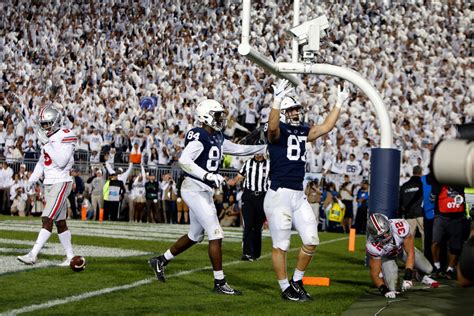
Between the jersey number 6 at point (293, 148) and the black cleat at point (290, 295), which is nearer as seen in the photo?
the black cleat at point (290, 295)

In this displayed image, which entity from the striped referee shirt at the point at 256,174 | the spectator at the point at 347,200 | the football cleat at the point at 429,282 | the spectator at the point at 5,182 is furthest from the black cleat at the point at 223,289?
the spectator at the point at 5,182

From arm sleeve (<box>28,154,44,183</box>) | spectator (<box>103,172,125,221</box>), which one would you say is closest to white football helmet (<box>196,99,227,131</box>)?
arm sleeve (<box>28,154,44,183</box>)

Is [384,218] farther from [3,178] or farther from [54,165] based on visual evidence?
[3,178]

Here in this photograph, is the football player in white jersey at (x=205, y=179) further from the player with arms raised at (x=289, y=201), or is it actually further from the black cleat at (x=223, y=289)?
the player with arms raised at (x=289, y=201)

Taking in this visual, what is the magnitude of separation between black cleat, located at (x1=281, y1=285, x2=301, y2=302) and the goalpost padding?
2.05 m

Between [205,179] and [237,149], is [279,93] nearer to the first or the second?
[205,179]

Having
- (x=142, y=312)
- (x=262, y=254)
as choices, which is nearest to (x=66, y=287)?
(x=142, y=312)

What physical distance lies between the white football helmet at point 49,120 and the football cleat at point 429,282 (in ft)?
13.5

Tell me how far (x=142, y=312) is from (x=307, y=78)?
52.8 ft

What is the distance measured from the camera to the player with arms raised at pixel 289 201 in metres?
7.89

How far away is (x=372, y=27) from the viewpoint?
25.0 metres

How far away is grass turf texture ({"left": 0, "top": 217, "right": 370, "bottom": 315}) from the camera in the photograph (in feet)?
23.3

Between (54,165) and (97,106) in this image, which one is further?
(97,106)

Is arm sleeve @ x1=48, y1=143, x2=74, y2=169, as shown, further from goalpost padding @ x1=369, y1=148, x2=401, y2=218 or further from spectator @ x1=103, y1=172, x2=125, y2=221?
spectator @ x1=103, y1=172, x2=125, y2=221
